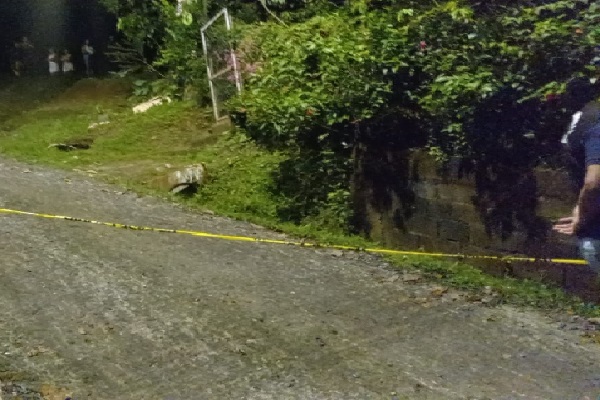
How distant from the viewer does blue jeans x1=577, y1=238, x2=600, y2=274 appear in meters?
3.97

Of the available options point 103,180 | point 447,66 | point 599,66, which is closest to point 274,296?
point 447,66

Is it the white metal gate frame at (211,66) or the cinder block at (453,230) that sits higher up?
the white metal gate frame at (211,66)

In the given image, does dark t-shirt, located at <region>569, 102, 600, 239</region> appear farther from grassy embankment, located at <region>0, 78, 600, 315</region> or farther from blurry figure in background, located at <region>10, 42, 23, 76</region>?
blurry figure in background, located at <region>10, 42, 23, 76</region>

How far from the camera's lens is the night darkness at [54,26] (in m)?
15.3

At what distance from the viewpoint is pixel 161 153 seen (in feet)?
28.4

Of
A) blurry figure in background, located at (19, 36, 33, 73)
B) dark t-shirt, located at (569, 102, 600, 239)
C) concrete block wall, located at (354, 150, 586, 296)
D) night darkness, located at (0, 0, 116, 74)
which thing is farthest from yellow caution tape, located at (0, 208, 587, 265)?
blurry figure in background, located at (19, 36, 33, 73)

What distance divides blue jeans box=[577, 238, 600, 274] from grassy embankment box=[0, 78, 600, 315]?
34 cm

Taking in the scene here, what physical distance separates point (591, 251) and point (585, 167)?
53 cm

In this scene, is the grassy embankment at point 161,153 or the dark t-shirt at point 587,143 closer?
the dark t-shirt at point 587,143

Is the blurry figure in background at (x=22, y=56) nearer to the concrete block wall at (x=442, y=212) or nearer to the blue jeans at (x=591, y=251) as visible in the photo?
the concrete block wall at (x=442, y=212)

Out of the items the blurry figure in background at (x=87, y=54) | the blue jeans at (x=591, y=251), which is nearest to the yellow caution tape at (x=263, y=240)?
the blue jeans at (x=591, y=251)

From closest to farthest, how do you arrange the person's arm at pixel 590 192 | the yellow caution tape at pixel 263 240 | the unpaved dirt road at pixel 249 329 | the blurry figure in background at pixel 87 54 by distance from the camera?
the unpaved dirt road at pixel 249 329
the person's arm at pixel 590 192
the yellow caution tape at pixel 263 240
the blurry figure in background at pixel 87 54

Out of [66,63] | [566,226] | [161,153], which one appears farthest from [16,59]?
[566,226]

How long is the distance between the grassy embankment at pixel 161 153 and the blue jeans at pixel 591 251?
34 cm
